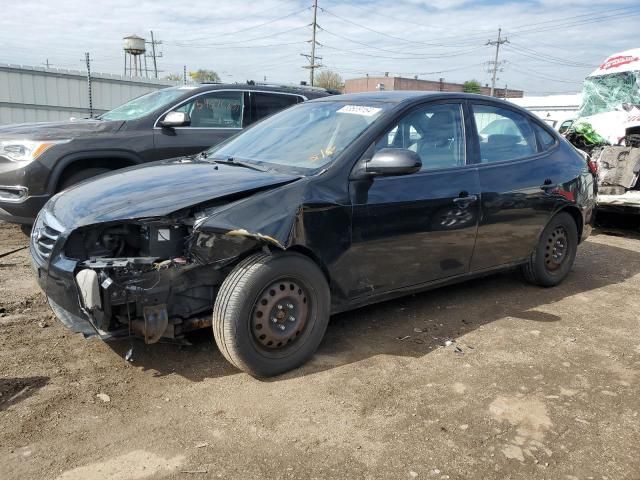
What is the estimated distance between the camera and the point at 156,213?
2.98 meters

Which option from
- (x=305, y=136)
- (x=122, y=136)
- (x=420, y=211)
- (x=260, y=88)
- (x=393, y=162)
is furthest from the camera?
(x=260, y=88)

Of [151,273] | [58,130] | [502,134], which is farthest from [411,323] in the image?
[58,130]

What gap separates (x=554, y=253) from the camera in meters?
5.13

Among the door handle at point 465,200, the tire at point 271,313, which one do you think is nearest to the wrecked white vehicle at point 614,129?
the door handle at point 465,200

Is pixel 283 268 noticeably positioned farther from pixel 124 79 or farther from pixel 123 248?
pixel 124 79

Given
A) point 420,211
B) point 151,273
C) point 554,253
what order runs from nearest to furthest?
1. point 151,273
2. point 420,211
3. point 554,253

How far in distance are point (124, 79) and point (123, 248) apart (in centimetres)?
1628

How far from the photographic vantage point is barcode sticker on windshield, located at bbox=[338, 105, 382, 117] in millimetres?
3903

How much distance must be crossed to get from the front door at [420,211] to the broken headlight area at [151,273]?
84 centimetres

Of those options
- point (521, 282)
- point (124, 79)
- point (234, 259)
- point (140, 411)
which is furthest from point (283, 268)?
point (124, 79)

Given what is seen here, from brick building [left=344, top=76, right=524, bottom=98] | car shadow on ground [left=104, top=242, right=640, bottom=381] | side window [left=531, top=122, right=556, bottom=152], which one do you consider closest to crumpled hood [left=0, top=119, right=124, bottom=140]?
car shadow on ground [left=104, top=242, right=640, bottom=381]

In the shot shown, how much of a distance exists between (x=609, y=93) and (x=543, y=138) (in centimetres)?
851

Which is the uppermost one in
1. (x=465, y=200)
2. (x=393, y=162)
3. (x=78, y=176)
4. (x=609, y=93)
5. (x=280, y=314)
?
(x=609, y=93)

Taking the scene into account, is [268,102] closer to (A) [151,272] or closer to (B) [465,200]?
(B) [465,200]
